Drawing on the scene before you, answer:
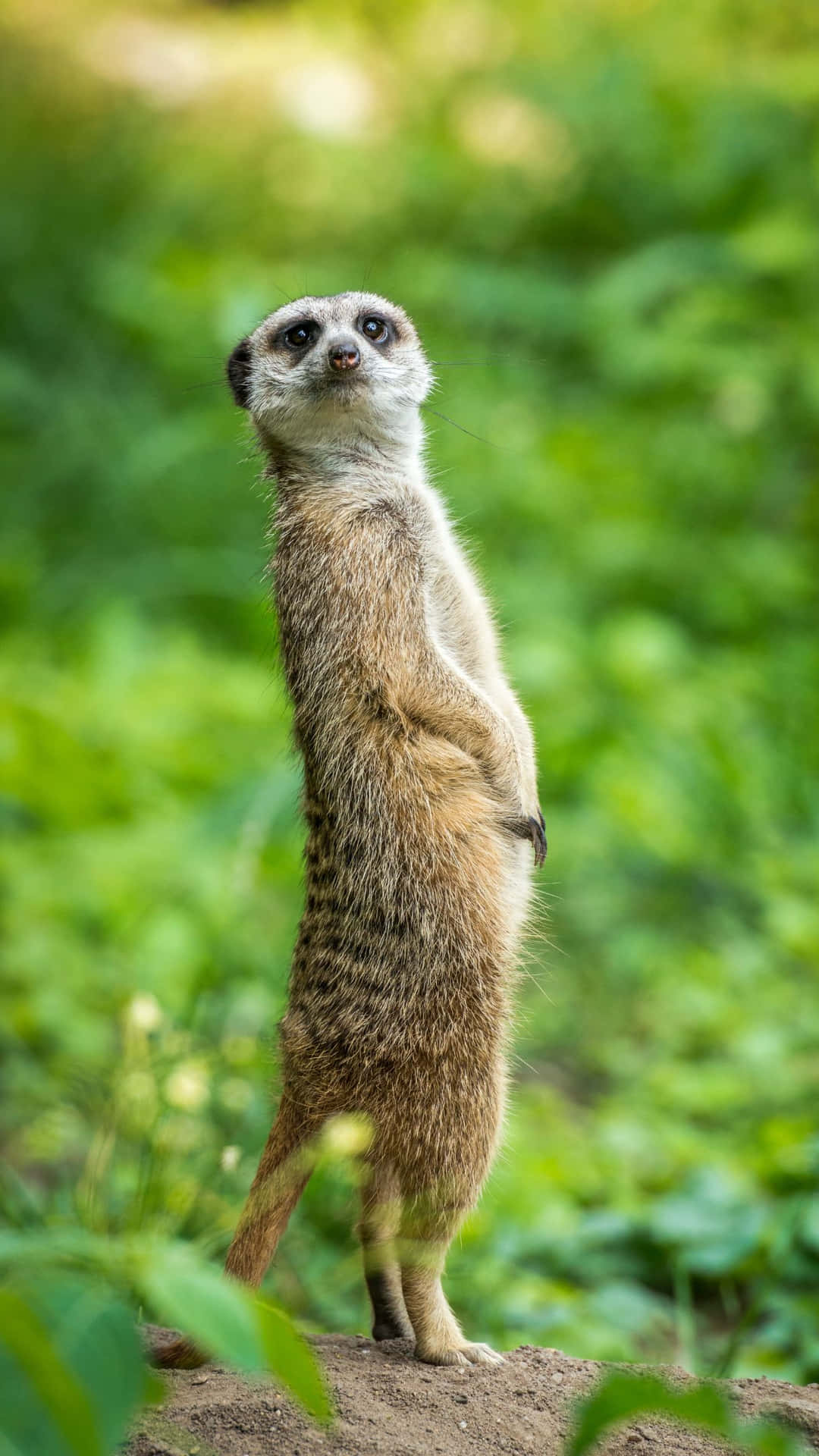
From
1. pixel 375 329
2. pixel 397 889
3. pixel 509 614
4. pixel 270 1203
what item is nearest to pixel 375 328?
pixel 375 329

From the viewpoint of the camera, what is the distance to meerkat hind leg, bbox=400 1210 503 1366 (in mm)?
2566

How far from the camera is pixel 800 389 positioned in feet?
25.4

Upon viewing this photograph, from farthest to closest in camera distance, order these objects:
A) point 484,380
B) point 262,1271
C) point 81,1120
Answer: point 484,380, point 81,1120, point 262,1271

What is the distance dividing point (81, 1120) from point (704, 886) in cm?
280

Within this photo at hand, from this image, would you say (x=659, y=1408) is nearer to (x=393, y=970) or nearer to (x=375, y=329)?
(x=393, y=970)

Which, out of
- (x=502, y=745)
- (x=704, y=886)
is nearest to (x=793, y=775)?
(x=704, y=886)

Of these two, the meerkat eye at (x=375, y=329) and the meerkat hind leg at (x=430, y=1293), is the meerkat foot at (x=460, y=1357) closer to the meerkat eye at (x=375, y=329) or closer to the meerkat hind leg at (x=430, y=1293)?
the meerkat hind leg at (x=430, y=1293)

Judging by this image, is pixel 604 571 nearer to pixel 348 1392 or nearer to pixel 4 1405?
pixel 348 1392

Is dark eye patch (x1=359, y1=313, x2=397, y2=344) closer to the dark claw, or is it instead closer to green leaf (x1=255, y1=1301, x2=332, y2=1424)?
the dark claw

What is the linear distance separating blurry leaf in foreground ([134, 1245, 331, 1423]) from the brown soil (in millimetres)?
939

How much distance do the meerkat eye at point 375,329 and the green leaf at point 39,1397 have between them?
2625 mm

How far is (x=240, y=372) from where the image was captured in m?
3.47

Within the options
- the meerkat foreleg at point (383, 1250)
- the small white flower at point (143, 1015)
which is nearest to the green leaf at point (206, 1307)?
the meerkat foreleg at point (383, 1250)

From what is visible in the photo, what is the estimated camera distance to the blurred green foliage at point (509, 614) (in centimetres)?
391
